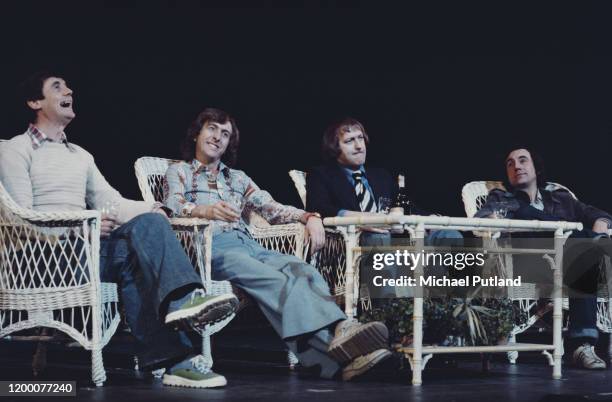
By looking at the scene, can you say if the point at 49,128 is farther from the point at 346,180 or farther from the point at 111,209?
the point at 346,180

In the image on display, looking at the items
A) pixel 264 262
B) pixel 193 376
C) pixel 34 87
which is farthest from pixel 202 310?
pixel 34 87

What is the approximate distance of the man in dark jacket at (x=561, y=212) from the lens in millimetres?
3910

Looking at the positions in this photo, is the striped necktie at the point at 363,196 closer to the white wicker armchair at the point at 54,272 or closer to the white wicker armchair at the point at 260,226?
the white wicker armchair at the point at 260,226

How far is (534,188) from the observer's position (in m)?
4.57

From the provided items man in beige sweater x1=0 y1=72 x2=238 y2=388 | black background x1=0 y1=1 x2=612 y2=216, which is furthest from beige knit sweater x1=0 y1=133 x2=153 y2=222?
black background x1=0 y1=1 x2=612 y2=216

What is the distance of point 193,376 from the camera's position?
2.98 meters

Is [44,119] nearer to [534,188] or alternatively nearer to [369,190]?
[369,190]

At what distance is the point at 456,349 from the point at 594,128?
8.35 ft

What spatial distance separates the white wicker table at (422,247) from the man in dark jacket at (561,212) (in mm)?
419

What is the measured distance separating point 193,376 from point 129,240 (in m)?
0.48

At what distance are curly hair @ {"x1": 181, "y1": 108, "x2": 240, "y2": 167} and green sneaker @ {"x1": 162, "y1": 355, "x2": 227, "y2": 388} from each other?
111 cm

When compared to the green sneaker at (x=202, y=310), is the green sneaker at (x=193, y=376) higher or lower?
lower

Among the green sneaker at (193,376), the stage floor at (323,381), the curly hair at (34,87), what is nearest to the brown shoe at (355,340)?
the stage floor at (323,381)

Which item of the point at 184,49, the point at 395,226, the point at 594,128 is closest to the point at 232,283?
the point at 395,226
